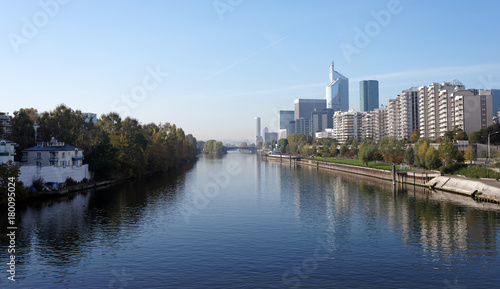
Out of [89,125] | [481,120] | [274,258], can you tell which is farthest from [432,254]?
[481,120]

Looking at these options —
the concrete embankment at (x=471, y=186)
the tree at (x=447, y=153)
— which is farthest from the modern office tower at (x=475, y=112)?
the concrete embankment at (x=471, y=186)

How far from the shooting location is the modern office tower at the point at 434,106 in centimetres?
13938

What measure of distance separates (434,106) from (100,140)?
391 feet

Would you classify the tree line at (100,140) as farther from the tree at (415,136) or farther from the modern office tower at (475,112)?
the modern office tower at (475,112)

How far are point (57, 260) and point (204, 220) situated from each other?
679 inches

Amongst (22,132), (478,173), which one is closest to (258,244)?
(478,173)

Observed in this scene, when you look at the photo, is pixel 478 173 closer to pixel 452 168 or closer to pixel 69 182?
pixel 452 168

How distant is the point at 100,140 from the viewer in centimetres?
8862

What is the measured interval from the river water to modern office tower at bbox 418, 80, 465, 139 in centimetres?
9119

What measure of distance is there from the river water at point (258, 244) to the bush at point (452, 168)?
18.9m

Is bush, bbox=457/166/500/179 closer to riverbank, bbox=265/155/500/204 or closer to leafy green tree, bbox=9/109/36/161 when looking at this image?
riverbank, bbox=265/155/500/204

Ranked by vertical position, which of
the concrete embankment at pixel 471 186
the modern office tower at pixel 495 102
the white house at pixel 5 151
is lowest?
the concrete embankment at pixel 471 186

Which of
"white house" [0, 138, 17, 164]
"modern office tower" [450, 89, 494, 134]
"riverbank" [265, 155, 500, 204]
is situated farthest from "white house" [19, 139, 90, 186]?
"modern office tower" [450, 89, 494, 134]

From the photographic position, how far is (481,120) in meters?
127
